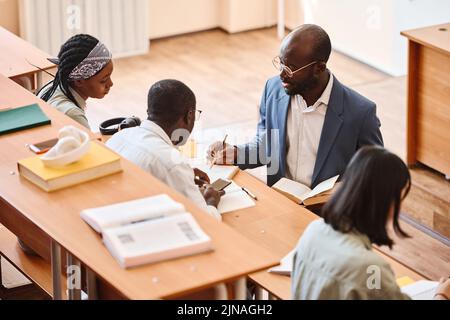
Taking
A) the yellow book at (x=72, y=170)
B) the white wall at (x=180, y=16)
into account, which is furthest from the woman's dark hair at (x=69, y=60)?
the white wall at (x=180, y=16)

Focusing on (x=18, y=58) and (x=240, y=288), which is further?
(x=18, y=58)

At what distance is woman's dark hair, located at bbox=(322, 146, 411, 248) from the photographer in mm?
2723

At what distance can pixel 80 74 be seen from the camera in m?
4.38

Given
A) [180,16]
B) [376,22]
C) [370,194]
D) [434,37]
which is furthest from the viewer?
[180,16]

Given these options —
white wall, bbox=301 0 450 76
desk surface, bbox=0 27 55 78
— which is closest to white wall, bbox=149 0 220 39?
white wall, bbox=301 0 450 76

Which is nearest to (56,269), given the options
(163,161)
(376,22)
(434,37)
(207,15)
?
(163,161)

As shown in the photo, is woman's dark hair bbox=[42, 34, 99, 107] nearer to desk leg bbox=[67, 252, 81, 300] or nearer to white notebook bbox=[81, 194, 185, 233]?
desk leg bbox=[67, 252, 81, 300]

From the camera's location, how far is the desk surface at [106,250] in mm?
2719

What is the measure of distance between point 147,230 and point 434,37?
340 centimetres

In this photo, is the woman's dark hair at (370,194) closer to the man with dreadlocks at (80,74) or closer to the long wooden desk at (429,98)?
the man with dreadlocks at (80,74)

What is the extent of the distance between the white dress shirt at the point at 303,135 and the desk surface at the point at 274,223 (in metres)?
0.23

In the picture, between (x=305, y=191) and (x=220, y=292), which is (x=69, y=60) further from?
(x=220, y=292)

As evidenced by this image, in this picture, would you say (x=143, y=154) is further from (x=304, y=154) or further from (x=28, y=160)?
(x=304, y=154)
